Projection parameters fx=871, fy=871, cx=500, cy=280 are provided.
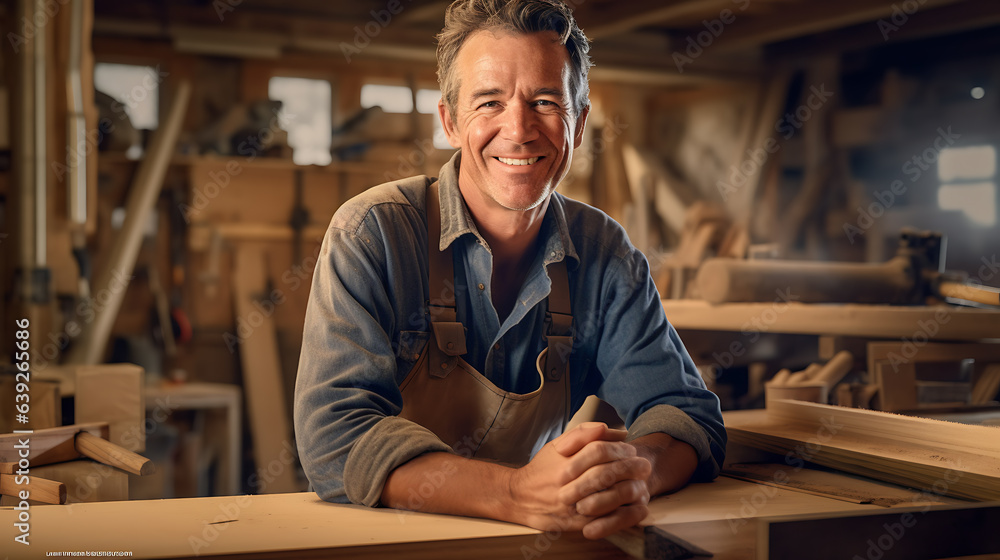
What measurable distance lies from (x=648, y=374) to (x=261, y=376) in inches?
149

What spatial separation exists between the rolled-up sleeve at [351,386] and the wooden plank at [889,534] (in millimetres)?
593

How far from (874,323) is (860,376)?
72 centimetres

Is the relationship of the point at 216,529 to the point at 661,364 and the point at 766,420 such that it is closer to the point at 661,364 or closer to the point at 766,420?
the point at 661,364

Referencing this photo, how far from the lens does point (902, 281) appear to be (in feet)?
10.8

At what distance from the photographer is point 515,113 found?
1803mm

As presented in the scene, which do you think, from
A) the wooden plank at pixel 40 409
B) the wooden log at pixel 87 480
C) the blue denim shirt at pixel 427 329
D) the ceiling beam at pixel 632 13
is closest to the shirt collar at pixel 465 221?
the blue denim shirt at pixel 427 329

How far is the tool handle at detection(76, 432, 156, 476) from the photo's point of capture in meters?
1.72

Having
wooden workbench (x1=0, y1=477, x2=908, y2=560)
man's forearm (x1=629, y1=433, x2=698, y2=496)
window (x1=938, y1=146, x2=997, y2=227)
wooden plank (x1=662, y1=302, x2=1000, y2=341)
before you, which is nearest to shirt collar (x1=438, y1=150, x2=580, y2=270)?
man's forearm (x1=629, y1=433, x2=698, y2=496)

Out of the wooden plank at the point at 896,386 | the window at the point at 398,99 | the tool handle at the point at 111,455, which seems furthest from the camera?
the window at the point at 398,99

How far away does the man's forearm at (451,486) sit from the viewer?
1.44 m

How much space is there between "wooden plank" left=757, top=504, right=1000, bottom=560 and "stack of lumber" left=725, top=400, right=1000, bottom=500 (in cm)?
26

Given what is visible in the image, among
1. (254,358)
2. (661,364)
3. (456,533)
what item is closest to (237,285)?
(254,358)

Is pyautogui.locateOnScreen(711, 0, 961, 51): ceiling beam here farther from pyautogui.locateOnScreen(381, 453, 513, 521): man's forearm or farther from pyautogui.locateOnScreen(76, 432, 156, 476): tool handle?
pyautogui.locateOnScreen(76, 432, 156, 476): tool handle

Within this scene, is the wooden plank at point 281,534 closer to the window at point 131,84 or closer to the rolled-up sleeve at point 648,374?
the rolled-up sleeve at point 648,374
